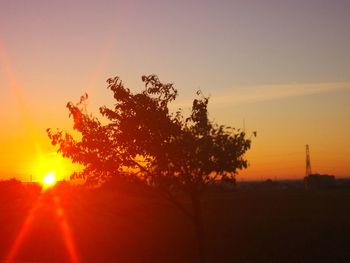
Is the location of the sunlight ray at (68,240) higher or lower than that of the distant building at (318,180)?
lower

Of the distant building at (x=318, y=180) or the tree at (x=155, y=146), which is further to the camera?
the distant building at (x=318, y=180)

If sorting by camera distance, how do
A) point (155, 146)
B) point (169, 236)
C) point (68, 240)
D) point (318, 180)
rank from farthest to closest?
point (318, 180) → point (169, 236) → point (68, 240) → point (155, 146)

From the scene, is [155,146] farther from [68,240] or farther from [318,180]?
[318,180]

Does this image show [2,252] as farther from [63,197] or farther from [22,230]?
[63,197]

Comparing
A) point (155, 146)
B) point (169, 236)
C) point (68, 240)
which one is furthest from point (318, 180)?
point (155, 146)

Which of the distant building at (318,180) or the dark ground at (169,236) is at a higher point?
the distant building at (318,180)

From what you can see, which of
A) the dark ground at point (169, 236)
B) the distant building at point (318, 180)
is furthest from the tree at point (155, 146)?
the distant building at point (318, 180)

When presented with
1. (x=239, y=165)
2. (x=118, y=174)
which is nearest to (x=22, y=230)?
Answer: (x=118, y=174)

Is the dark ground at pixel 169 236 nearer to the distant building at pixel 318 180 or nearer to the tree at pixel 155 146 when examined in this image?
the tree at pixel 155 146

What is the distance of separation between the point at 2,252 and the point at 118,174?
12.6 meters

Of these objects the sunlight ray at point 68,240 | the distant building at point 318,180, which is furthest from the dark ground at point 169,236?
the distant building at point 318,180

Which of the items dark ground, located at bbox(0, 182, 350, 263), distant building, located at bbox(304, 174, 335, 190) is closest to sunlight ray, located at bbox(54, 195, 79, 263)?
dark ground, located at bbox(0, 182, 350, 263)

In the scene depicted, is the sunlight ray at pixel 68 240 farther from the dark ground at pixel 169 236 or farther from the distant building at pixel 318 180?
the distant building at pixel 318 180

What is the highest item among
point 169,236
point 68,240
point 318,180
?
point 318,180
